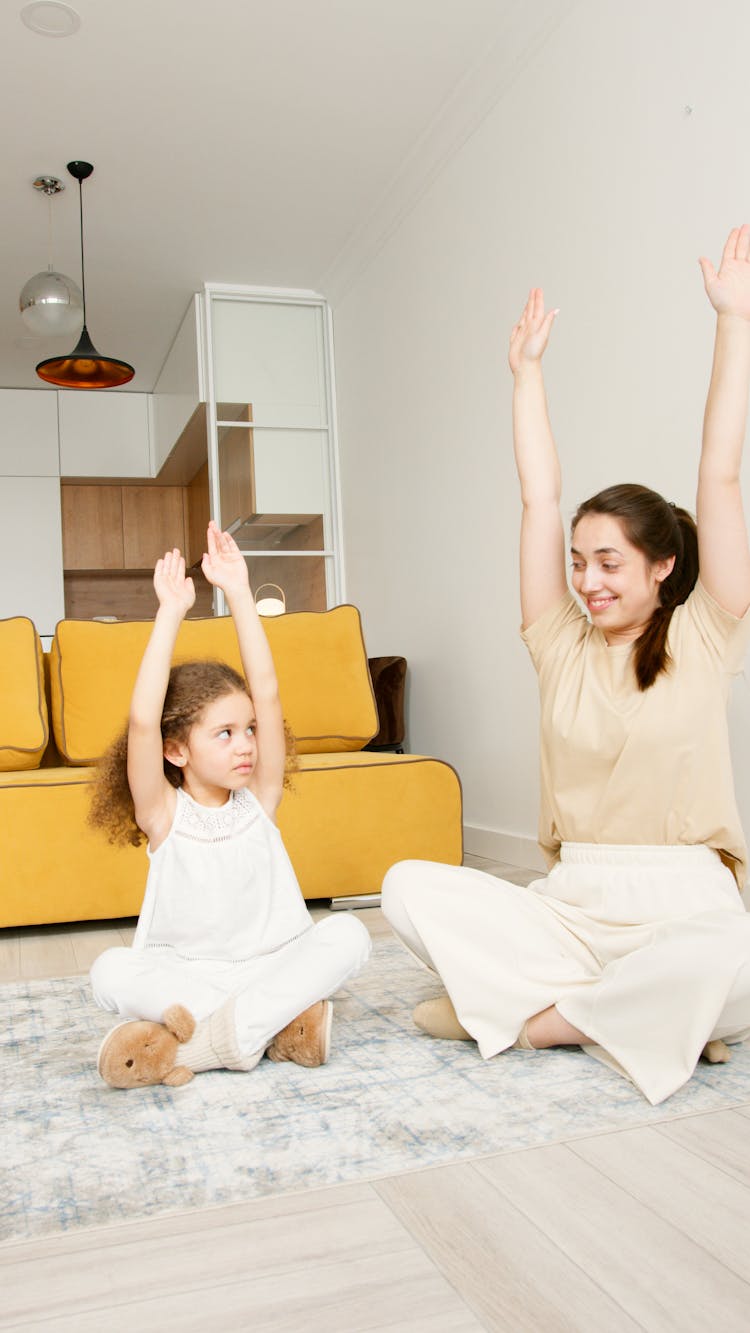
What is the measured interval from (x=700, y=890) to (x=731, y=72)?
1.94 m

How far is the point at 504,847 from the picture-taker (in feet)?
12.4

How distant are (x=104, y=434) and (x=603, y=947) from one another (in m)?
6.10

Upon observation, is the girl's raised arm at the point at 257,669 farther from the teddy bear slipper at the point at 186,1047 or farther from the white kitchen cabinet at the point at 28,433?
the white kitchen cabinet at the point at 28,433

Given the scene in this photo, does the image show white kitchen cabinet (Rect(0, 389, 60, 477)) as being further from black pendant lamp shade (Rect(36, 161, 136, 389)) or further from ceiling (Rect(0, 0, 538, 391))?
black pendant lamp shade (Rect(36, 161, 136, 389))

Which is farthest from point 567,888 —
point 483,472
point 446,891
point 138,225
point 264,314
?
point 264,314

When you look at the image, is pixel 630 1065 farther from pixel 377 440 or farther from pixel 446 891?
pixel 377 440

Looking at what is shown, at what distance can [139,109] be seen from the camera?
406 centimetres

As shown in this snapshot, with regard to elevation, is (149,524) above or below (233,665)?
above

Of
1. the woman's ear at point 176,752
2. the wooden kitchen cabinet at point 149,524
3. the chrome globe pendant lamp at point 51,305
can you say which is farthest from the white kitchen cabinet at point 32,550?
the woman's ear at point 176,752

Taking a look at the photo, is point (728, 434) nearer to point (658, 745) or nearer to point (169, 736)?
point (658, 745)

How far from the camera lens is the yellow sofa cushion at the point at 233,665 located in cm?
313

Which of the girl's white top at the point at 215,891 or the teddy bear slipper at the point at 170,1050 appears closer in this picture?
the teddy bear slipper at the point at 170,1050

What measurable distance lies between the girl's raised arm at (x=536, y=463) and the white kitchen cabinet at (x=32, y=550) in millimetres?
5486

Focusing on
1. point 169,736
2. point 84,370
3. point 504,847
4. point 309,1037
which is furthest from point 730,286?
point 84,370
